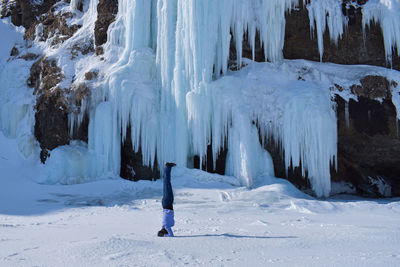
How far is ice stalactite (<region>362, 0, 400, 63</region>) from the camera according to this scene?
39.1 ft

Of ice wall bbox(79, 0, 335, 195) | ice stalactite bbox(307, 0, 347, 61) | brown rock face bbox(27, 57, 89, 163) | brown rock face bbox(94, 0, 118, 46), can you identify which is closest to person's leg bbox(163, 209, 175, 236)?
ice wall bbox(79, 0, 335, 195)

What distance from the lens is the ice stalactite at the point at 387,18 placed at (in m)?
11.9

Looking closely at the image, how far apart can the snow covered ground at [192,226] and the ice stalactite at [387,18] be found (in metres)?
6.19

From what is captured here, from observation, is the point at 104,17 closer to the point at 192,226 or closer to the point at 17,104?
the point at 17,104

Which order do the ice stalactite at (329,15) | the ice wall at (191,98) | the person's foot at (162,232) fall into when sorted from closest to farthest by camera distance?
the person's foot at (162,232), the ice wall at (191,98), the ice stalactite at (329,15)

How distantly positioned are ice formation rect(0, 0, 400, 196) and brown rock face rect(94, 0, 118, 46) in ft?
5.77

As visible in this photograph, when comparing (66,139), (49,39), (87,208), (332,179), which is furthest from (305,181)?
(49,39)

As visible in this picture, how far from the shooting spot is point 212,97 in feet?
39.9

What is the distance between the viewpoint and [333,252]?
151 inches

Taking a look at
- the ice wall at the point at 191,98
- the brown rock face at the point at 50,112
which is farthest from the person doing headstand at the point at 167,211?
the brown rock face at the point at 50,112

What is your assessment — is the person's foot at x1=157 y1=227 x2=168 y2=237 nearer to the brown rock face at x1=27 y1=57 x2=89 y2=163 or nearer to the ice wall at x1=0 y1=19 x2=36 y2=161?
the brown rock face at x1=27 y1=57 x2=89 y2=163

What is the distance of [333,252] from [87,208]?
21.4 feet

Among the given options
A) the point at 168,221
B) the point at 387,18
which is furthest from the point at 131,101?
the point at 387,18

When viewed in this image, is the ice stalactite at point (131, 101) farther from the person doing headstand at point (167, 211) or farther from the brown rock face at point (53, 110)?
the person doing headstand at point (167, 211)
